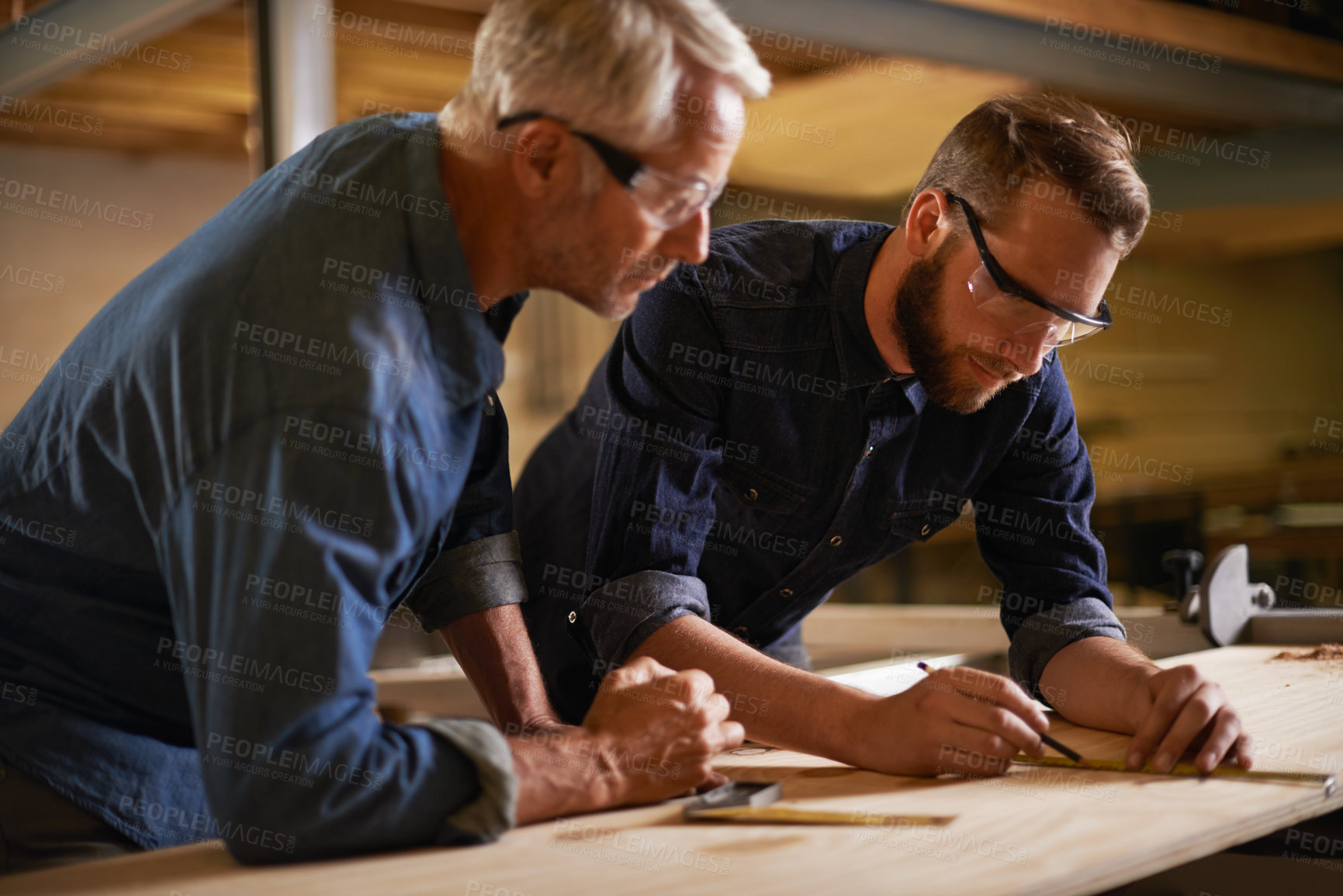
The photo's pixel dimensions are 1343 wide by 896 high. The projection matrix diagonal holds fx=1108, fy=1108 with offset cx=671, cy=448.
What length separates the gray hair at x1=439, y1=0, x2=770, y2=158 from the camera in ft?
3.59

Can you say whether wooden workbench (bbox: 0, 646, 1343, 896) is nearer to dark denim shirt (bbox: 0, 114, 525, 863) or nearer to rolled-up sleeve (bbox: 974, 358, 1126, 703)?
dark denim shirt (bbox: 0, 114, 525, 863)

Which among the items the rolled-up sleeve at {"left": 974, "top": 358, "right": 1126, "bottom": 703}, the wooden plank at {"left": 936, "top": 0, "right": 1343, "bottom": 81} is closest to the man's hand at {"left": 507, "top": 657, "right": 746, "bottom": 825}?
the rolled-up sleeve at {"left": 974, "top": 358, "right": 1126, "bottom": 703}

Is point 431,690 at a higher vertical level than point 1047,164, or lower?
lower

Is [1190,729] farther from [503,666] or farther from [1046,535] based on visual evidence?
[503,666]

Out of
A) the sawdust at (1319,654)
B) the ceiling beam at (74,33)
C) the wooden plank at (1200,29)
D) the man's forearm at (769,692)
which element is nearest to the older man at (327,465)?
the man's forearm at (769,692)

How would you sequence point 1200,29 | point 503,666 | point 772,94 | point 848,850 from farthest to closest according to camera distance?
point 772,94 → point 1200,29 → point 503,666 → point 848,850

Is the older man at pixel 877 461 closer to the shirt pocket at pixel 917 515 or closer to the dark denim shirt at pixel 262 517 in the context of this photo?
the shirt pocket at pixel 917 515

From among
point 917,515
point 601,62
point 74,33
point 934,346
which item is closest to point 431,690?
point 917,515

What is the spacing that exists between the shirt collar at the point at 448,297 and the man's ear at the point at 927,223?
2.75 ft

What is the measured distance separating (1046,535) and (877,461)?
323mm

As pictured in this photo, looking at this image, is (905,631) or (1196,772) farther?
(905,631)

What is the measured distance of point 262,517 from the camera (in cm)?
96

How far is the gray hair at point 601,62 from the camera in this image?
1096 millimetres

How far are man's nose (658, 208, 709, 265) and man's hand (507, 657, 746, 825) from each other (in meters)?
0.47
